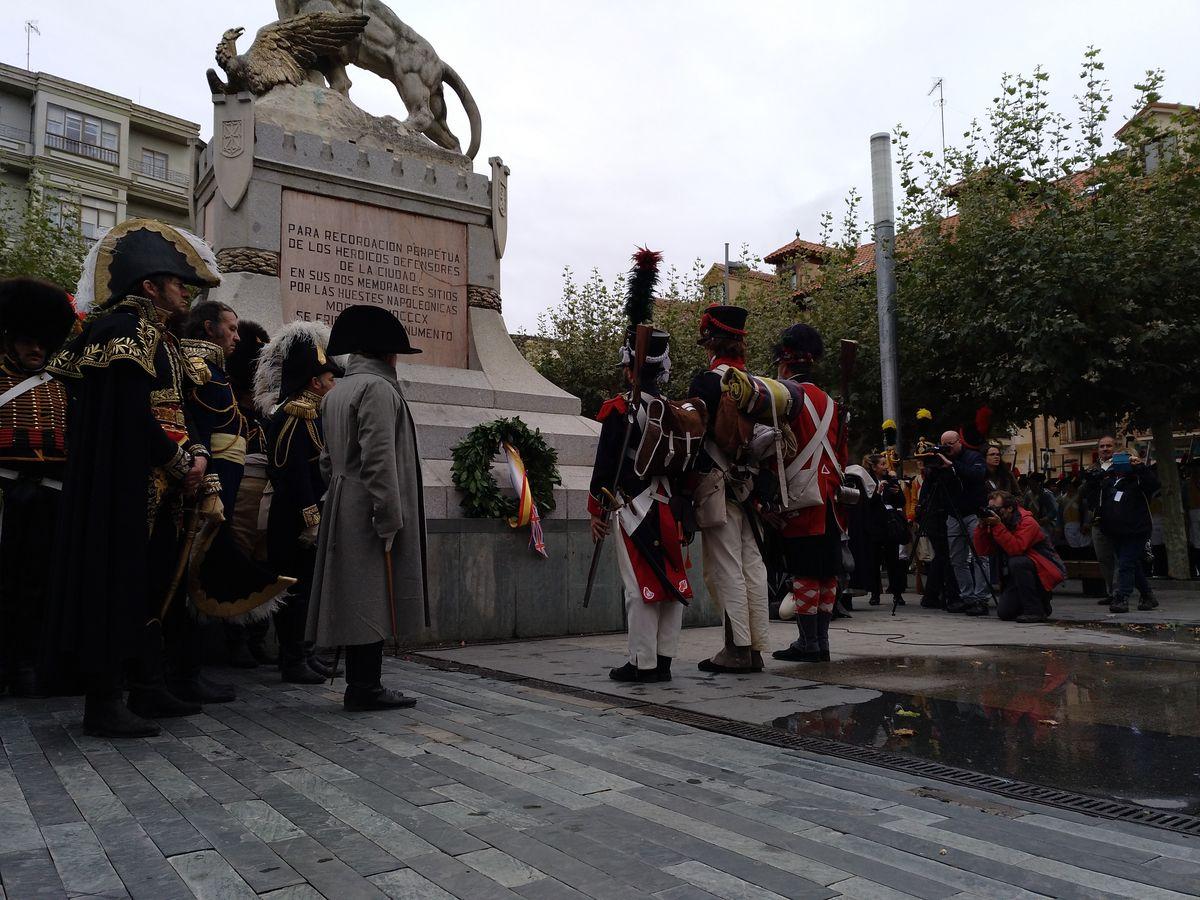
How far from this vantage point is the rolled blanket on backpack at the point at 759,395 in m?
6.05

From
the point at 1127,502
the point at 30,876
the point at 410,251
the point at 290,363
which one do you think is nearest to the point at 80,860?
the point at 30,876

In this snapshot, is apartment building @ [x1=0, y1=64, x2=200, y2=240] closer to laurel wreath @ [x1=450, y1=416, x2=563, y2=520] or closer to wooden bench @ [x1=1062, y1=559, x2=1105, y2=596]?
laurel wreath @ [x1=450, y1=416, x2=563, y2=520]

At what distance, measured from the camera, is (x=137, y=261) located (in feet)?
15.6

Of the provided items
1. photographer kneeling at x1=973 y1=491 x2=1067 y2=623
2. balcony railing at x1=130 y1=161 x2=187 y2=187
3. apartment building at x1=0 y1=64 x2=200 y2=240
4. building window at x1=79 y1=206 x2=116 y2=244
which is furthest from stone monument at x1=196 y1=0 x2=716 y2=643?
balcony railing at x1=130 y1=161 x2=187 y2=187

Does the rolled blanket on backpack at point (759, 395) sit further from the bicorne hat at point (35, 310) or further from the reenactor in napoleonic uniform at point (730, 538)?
the bicorne hat at point (35, 310)

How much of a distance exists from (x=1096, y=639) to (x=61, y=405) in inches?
291

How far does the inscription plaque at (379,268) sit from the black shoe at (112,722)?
506cm

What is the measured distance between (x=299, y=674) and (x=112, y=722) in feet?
5.53

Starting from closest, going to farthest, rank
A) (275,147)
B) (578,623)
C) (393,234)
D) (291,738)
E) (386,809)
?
(386,809) → (291,738) → (578,623) → (275,147) → (393,234)

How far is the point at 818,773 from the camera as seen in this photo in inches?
141

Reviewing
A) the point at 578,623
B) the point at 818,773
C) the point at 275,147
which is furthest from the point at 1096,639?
the point at 275,147

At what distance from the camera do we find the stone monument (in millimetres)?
8141

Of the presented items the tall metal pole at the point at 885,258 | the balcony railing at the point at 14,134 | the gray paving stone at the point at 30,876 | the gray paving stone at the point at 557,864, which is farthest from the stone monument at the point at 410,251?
the balcony railing at the point at 14,134

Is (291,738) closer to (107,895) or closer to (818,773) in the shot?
(107,895)
